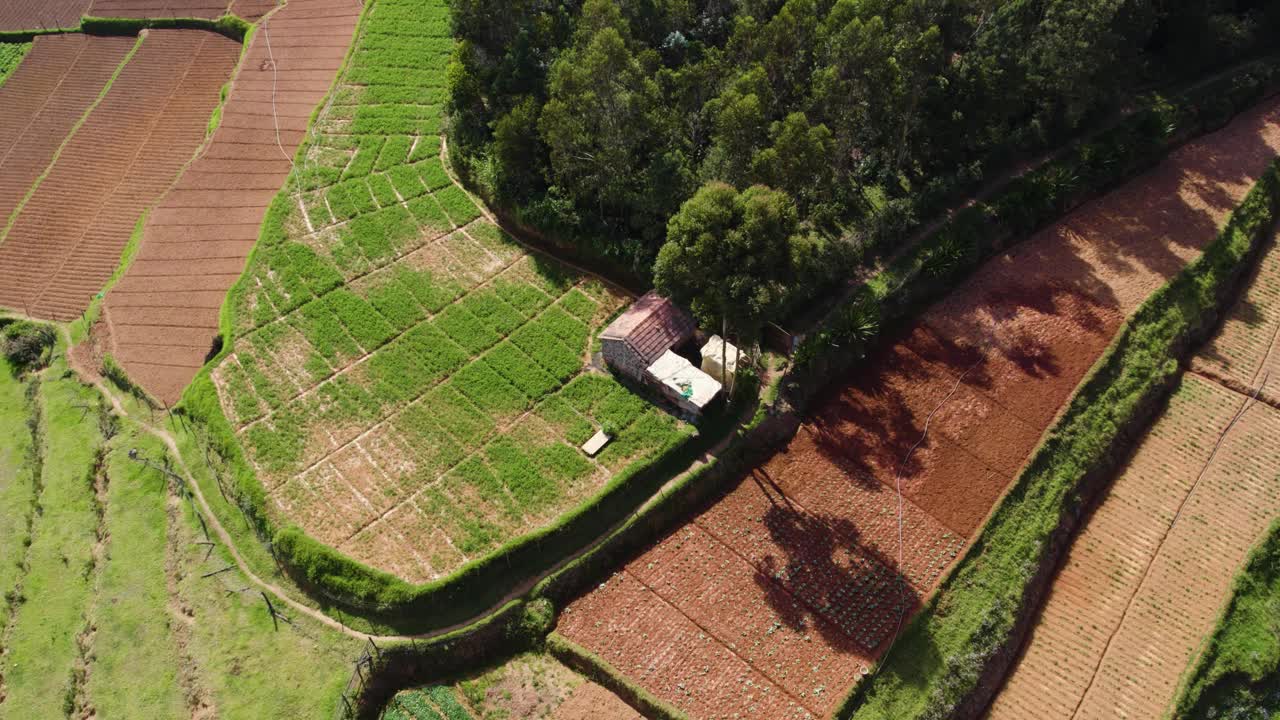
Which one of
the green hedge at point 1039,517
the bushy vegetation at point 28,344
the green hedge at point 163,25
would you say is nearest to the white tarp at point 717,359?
the green hedge at point 1039,517

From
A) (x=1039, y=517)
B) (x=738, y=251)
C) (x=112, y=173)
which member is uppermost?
(x=738, y=251)

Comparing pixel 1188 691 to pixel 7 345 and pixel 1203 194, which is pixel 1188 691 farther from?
pixel 7 345

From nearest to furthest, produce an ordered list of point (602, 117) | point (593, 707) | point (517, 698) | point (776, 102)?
1. point (593, 707)
2. point (517, 698)
3. point (602, 117)
4. point (776, 102)

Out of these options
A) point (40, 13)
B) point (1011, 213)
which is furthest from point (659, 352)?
point (40, 13)

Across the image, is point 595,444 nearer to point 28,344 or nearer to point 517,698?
point 517,698

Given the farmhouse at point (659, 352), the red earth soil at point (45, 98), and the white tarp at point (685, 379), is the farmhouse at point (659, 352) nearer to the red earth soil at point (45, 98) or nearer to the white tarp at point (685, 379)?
the white tarp at point (685, 379)

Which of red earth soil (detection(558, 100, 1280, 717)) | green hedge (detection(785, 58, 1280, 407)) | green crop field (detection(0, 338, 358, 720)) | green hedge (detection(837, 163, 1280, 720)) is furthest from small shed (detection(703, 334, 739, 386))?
green crop field (detection(0, 338, 358, 720))
